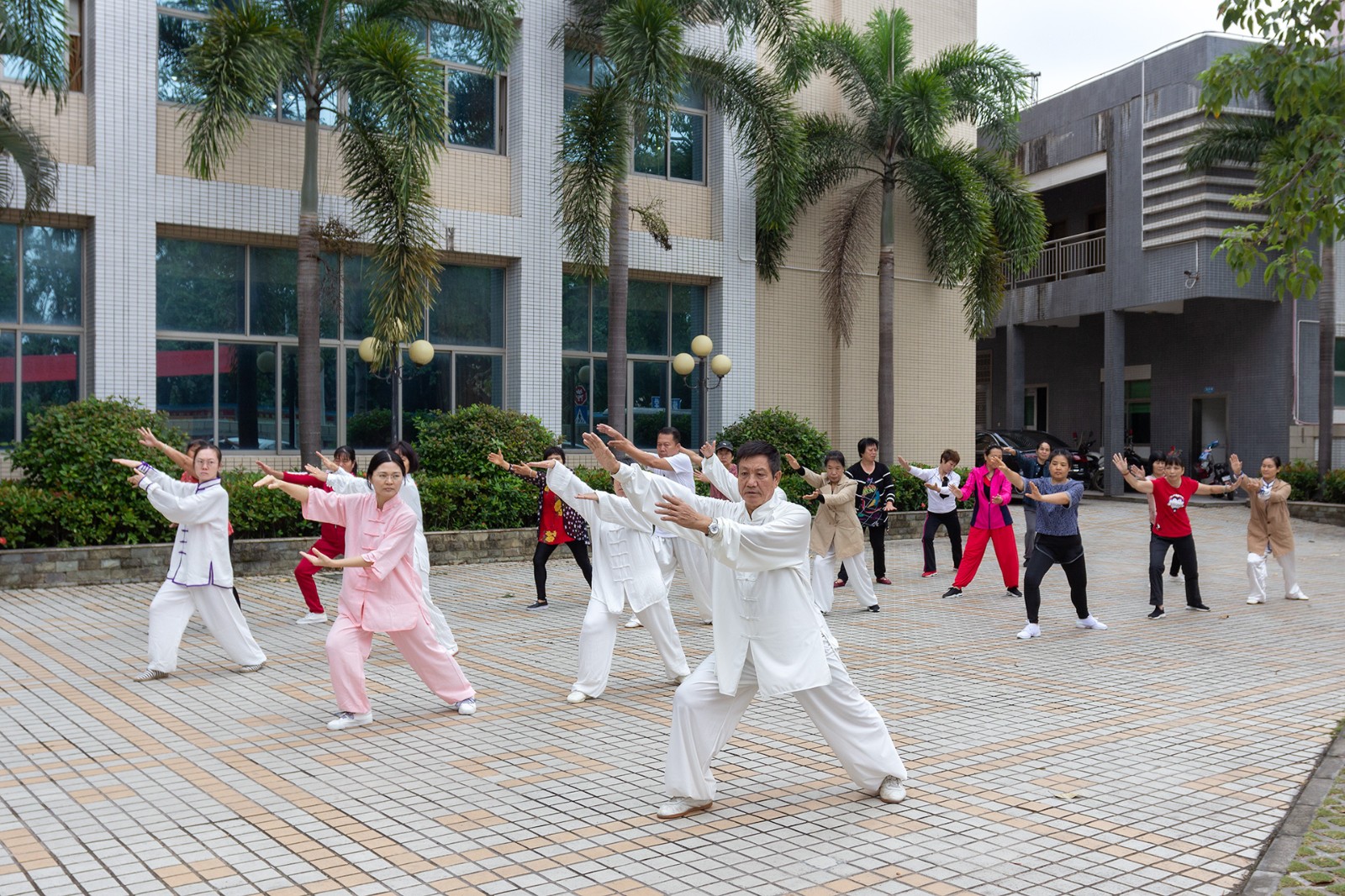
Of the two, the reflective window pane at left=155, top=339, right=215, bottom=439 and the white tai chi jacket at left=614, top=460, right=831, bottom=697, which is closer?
the white tai chi jacket at left=614, top=460, right=831, bottom=697

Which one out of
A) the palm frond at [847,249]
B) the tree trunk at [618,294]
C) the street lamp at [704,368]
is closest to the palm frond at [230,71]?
the tree trunk at [618,294]

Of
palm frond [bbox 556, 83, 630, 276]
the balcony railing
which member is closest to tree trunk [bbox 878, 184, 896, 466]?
palm frond [bbox 556, 83, 630, 276]

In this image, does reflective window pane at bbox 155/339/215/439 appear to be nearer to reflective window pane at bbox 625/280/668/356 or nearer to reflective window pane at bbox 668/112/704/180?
reflective window pane at bbox 625/280/668/356

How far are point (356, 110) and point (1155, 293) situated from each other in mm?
18188

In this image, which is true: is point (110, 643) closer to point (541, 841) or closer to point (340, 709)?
point (340, 709)

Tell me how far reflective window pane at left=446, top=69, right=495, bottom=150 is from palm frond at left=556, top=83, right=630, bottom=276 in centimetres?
191

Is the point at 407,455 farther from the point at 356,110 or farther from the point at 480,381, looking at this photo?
the point at 480,381

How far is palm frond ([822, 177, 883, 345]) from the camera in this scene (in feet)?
71.2

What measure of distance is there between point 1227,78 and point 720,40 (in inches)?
592

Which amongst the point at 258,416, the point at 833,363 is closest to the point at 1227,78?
the point at 258,416

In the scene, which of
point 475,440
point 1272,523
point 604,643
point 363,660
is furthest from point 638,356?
point 363,660

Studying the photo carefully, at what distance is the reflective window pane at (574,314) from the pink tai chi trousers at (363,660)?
42.6 ft

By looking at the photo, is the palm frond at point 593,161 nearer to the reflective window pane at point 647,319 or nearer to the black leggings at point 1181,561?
the reflective window pane at point 647,319

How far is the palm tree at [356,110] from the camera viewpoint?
47.3 ft
